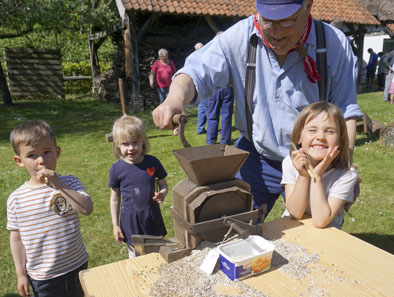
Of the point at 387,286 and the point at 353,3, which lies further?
the point at 353,3

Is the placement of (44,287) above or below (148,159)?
below

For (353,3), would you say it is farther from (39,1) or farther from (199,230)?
(199,230)

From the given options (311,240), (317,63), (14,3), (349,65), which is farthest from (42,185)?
(14,3)

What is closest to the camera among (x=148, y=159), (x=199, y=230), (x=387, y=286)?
(x=387, y=286)

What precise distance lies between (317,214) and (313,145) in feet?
1.24

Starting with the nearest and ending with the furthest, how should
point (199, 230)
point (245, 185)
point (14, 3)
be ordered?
point (199, 230) → point (245, 185) → point (14, 3)

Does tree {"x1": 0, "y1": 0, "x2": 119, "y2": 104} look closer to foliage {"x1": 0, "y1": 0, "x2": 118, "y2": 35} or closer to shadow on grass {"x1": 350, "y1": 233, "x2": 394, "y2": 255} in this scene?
foliage {"x1": 0, "y1": 0, "x2": 118, "y2": 35}

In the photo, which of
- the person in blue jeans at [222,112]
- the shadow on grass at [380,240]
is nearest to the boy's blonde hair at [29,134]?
the shadow on grass at [380,240]

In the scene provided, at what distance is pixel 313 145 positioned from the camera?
1887 millimetres

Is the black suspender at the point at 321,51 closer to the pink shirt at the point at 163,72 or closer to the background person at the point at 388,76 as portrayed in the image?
the pink shirt at the point at 163,72

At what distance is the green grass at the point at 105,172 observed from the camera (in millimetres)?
3332

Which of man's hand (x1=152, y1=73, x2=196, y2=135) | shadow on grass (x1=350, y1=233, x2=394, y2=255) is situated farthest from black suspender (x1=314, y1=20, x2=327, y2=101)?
shadow on grass (x1=350, y1=233, x2=394, y2=255)

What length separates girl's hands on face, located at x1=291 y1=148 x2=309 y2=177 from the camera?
5.89ft

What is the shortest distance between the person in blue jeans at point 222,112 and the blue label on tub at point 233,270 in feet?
15.7
